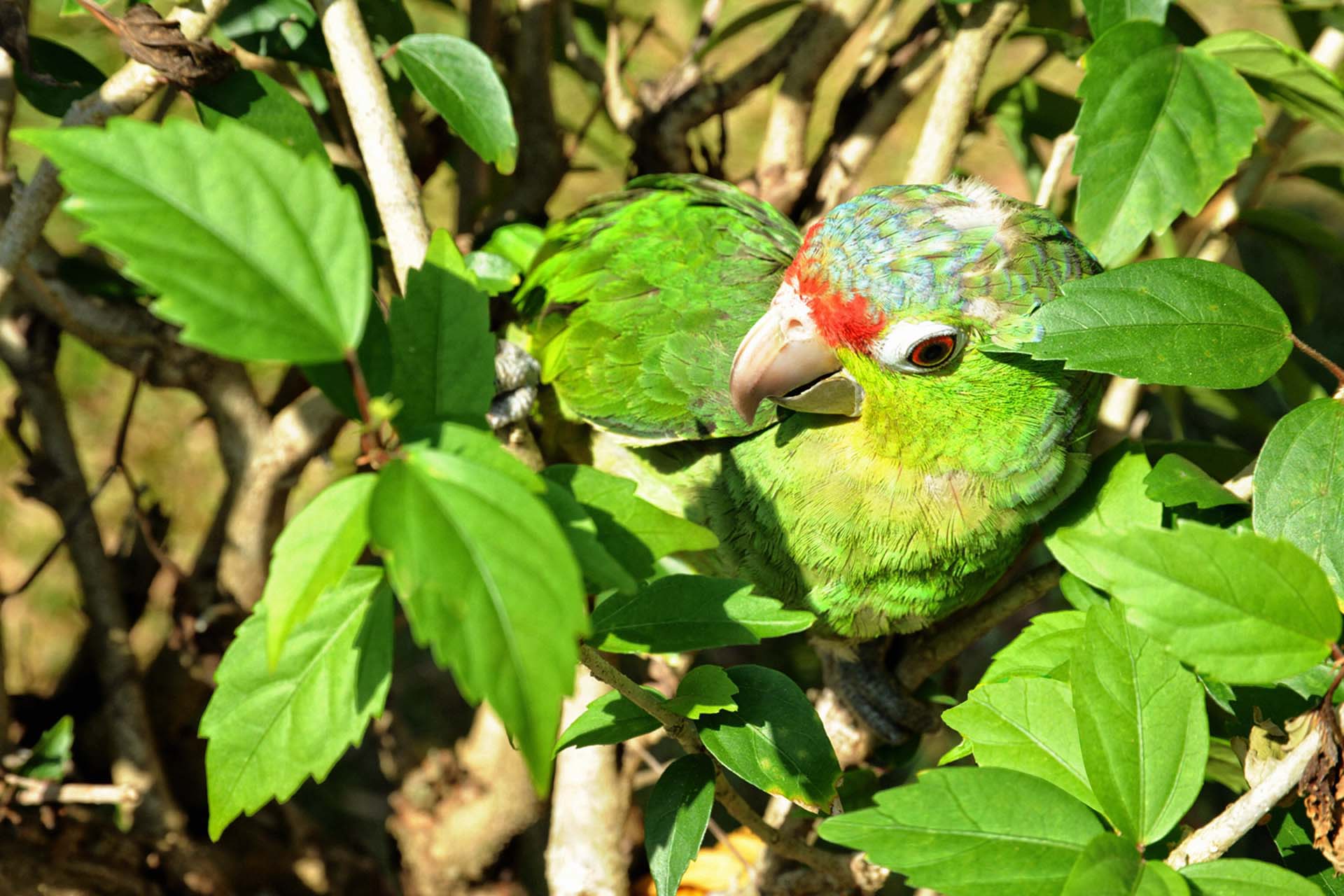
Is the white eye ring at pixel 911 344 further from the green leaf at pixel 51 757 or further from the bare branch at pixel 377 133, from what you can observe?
the green leaf at pixel 51 757

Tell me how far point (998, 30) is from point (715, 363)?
61 centimetres

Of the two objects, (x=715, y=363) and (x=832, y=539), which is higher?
(x=715, y=363)

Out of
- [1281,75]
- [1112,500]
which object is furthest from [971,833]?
[1281,75]

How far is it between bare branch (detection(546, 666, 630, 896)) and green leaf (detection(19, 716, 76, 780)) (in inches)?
26.5

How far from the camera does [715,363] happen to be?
139 cm

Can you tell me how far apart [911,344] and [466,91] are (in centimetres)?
58

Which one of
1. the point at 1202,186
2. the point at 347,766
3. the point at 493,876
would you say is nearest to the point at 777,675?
the point at 1202,186

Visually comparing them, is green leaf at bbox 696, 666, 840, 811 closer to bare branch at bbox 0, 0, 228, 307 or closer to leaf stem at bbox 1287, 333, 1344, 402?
leaf stem at bbox 1287, 333, 1344, 402

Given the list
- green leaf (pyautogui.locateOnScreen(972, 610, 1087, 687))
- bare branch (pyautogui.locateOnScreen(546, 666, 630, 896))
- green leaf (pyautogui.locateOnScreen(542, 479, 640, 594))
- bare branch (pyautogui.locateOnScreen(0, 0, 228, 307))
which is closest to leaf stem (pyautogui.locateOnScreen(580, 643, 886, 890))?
green leaf (pyautogui.locateOnScreen(542, 479, 640, 594))

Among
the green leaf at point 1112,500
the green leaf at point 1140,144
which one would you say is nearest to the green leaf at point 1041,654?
the green leaf at point 1112,500

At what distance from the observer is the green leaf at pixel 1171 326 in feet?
2.91

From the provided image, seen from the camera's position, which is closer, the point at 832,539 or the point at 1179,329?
the point at 1179,329

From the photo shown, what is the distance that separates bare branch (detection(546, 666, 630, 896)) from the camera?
1.52 metres

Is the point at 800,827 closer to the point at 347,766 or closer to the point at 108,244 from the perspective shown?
the point at 108,244
